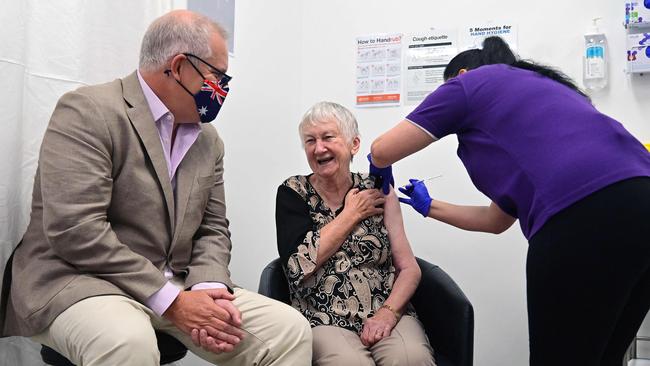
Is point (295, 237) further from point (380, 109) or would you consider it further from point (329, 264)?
point (380, 109)

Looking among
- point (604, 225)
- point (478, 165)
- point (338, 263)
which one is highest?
point (478, 165)

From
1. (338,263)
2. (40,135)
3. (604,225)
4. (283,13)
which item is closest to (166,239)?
(40,135)

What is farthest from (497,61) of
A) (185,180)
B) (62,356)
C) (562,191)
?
(62,356)

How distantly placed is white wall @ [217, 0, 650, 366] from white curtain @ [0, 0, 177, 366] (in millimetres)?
686

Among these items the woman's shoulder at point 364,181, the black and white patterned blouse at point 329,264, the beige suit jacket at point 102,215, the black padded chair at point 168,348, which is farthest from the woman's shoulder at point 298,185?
the black padded chair at point 168,348

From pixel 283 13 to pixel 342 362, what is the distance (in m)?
1.76

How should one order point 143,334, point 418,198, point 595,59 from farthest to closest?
point 595,59 < point 418,198 < point 143,334

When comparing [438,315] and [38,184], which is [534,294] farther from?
[38,184]

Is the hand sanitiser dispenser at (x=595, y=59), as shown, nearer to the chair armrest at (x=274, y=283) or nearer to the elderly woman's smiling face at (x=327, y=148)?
the elderly woman's smiling face at (x=327, y=148)

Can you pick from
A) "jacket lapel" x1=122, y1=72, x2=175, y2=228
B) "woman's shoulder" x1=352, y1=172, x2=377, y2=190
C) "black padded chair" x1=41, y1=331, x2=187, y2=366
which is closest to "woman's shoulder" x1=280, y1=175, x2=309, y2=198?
"woman's shoulder" x1=352, y1=172, x2=377, y2=190

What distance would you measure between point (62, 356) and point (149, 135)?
1.83ft

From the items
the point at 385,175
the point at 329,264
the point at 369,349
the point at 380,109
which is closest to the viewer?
the point at 369,349

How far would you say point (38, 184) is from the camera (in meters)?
1.37

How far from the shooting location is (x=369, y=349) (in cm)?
171
